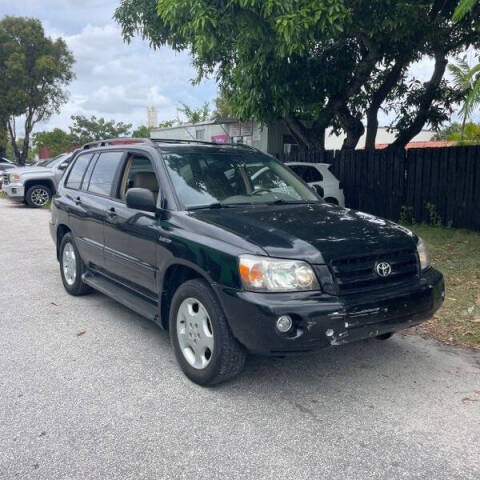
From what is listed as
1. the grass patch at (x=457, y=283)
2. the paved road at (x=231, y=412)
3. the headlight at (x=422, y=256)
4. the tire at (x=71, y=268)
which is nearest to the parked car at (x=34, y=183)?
the tire at (x=71, y=268)

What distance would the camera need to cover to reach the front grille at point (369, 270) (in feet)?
10.9

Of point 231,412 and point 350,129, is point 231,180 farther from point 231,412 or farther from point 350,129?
point 350,129

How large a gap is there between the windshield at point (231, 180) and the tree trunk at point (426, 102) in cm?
956

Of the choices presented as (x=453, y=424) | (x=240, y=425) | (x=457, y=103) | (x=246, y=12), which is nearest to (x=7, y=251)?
(x=246, y=12)

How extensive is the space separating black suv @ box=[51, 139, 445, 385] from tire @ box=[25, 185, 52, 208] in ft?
39.8

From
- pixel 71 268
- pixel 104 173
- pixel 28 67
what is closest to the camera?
pixel 104 173

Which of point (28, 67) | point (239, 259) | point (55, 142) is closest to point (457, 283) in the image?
point (239, 259)

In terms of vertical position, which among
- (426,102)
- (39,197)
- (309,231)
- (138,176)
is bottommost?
(39,197)

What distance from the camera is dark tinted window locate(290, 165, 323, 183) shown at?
11.7m

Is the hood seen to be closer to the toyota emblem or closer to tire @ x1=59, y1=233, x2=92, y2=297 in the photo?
the toyota emblem

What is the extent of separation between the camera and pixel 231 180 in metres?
4.53

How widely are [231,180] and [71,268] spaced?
266 centimetres

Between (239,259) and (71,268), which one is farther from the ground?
(239,259)

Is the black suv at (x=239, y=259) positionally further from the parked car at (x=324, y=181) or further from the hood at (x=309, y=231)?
the parked car at (x=324, y=181)
